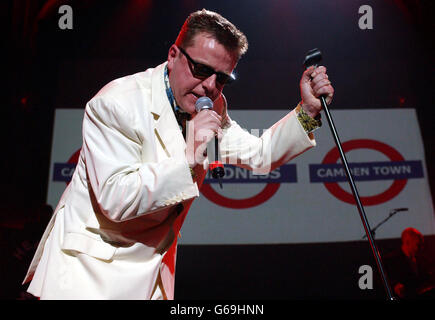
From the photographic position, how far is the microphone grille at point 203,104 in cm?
133

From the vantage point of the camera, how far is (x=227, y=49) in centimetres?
143

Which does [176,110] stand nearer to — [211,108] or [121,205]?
[211,108]

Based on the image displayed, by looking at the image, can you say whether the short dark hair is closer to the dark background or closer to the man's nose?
the man's nose

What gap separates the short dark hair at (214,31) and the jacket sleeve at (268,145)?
41 centimetres

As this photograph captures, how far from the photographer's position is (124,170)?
3.91ft

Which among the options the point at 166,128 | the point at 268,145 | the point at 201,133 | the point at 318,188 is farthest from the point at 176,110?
the point at 318,188

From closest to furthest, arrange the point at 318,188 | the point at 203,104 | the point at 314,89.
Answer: the point at 203,104
the point at 314,89
the point at 318,188

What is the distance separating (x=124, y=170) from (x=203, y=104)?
0.39 meters

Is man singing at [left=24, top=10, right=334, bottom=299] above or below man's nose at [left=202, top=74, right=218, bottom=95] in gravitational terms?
below

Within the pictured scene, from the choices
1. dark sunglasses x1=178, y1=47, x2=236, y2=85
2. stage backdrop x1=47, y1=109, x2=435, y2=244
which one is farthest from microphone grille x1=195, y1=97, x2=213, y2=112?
stage backdrop x1=47, y1=109, x2=435, y2=244

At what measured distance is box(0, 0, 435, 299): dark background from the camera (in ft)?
12.7

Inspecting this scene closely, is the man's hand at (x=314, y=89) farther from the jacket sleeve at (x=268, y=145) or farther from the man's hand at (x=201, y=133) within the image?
the man's hand at (x=201, y=133)

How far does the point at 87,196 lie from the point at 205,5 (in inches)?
131
